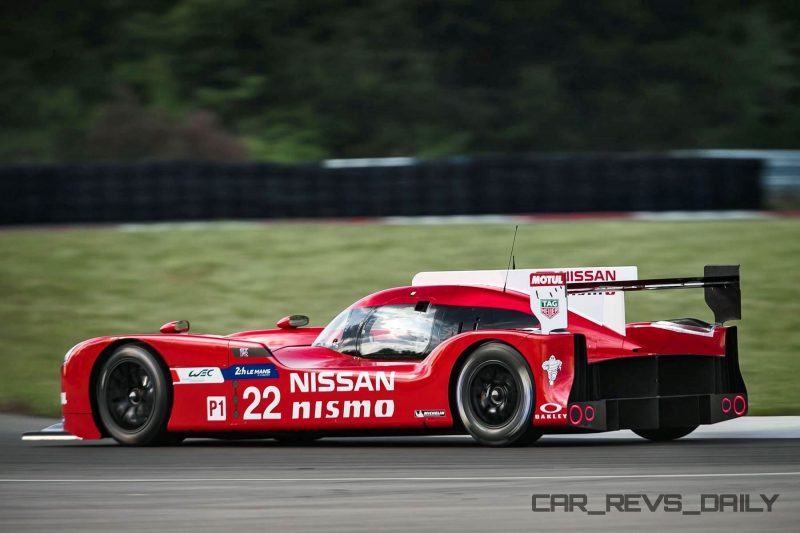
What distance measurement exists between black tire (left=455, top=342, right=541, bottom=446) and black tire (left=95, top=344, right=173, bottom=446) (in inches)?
82.1

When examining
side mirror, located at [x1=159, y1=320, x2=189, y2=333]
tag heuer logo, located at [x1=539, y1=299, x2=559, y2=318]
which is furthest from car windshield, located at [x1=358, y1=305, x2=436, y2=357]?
side mirror, located at [x1=159, y1=320, x2=189, y2=333]

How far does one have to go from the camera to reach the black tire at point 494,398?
8445 millimetres

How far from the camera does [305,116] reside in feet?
→ 140

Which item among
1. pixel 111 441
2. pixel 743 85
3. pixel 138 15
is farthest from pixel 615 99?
pixel 111 441

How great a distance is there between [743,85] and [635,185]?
2113cm

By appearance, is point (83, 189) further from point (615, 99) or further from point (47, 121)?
point (615, 99)

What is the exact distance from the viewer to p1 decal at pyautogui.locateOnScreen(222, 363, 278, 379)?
923 centimetres

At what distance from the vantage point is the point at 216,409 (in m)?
9.41

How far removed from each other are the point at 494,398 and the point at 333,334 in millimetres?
1488

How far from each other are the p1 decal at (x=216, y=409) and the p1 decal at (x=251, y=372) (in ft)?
0.52

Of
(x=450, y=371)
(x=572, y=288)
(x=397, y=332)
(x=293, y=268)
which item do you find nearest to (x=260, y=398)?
(x=397, y=332)

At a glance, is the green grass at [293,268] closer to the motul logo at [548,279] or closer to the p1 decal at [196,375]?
the p1 decal at [196,375]

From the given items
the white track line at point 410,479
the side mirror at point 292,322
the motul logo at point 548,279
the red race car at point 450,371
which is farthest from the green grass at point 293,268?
the white track line at point 410,479

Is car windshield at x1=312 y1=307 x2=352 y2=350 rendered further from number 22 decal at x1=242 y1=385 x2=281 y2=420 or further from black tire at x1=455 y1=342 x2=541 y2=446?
black tire at x1=455 y1=342 x2=541 y2=446
